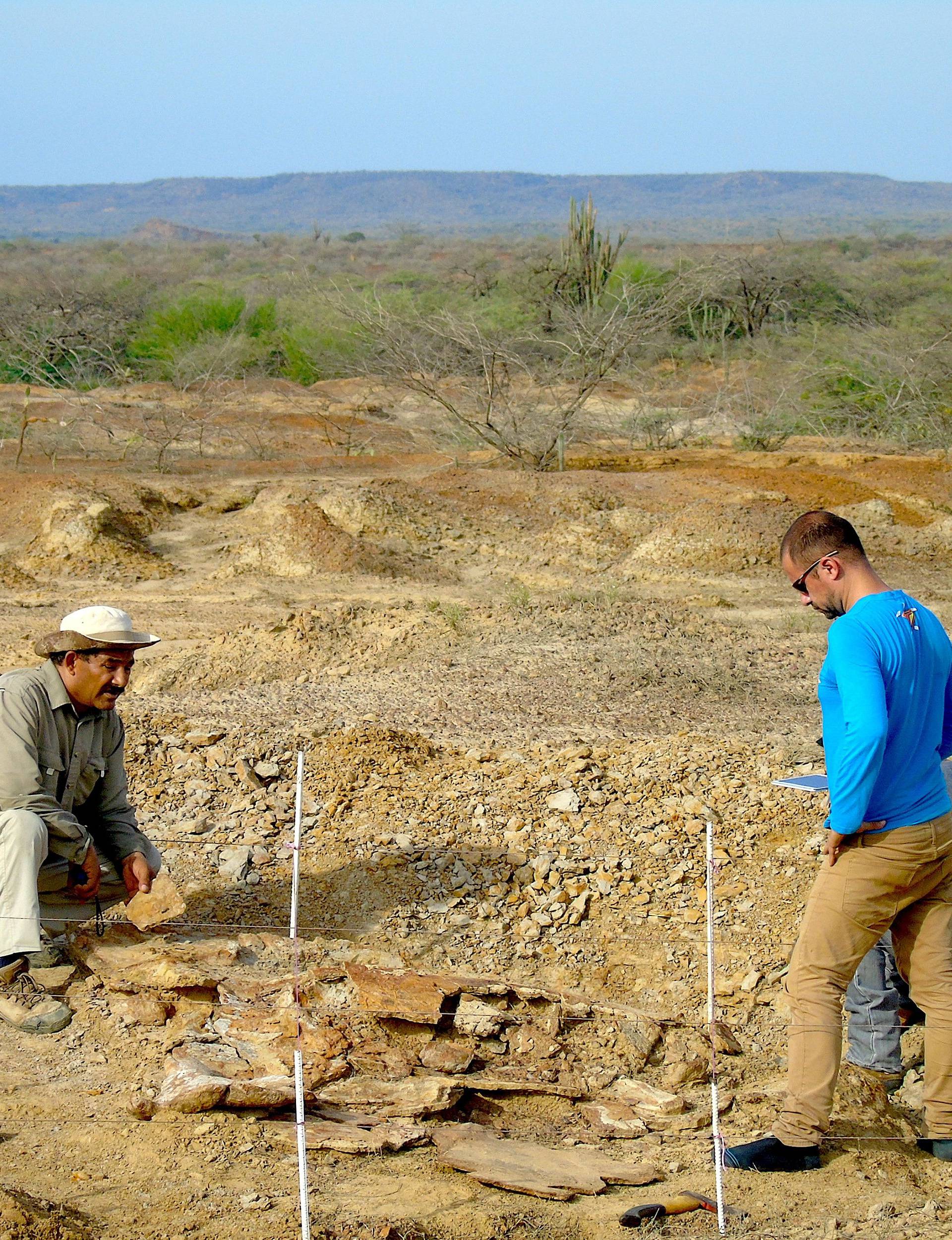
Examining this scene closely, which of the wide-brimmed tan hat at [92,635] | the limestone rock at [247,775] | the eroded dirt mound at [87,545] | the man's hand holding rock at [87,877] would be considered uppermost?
the wide-brimmed tan hat at [92,635]

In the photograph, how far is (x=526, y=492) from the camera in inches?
496

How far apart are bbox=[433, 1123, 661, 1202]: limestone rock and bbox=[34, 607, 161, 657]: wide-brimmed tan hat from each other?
5.68 ft

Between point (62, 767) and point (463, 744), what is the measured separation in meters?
2.63

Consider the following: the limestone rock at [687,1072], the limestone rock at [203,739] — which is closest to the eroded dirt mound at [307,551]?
the limestone rock at [203,739]

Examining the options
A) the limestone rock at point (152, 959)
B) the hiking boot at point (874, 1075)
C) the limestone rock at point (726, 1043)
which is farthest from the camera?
the limestone rock at point (726, 1043)

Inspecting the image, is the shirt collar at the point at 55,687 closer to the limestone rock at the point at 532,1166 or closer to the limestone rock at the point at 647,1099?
the limestone rock at the point at 532,1166

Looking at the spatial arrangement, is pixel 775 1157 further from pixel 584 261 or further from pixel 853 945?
pixel 584 261

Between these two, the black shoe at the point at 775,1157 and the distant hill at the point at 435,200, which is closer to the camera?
the black shoe at the point at 775,1157

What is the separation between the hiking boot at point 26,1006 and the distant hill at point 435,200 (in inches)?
4767

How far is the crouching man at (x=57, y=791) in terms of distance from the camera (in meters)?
3.78

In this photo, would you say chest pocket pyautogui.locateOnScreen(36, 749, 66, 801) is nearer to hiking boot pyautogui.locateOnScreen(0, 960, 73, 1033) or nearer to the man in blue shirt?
hiking boot pyautogui.locateOnScreen(0, 960, 73, 1033)

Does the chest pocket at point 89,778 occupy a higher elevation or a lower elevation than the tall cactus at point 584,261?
lower

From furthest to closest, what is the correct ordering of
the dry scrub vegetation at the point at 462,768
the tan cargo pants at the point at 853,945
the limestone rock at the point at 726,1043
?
the limestone rock at the point at 726,1043 → the dry scrub vegetation at the point at 462,768 → the tan cargo pants at the point at 853,945

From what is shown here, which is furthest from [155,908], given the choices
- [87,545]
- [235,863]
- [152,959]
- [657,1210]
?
[87,545]
